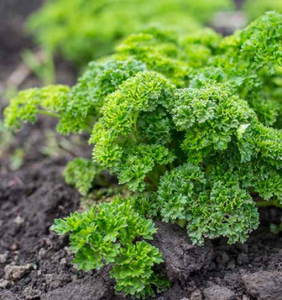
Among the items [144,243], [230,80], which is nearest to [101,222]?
[144,243]

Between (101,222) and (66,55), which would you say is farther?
(66,55)

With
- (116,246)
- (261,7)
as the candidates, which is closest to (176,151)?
(116,246)

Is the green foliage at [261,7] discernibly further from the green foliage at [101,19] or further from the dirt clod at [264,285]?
the dirt clod at [264,285]

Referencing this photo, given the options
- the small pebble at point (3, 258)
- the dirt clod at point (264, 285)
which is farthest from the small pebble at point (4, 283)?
the dirt clod at point (264, 285)

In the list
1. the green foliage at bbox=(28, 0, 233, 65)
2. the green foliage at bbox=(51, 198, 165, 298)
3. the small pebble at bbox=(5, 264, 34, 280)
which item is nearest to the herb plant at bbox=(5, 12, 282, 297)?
the green foliage at bbox=(51, 198, 165, 298)

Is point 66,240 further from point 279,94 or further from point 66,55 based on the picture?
point 66,55

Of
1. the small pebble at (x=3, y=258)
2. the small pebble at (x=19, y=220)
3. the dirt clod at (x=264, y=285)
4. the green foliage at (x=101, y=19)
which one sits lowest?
the dirt clod at (x=264, y=285)
